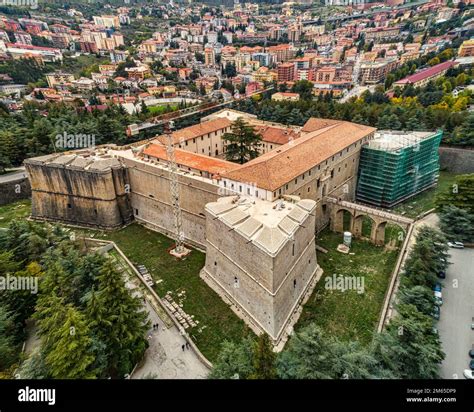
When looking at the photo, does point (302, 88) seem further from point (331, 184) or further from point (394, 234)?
point (394, 234)

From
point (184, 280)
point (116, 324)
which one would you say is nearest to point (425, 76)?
point (184, 280)

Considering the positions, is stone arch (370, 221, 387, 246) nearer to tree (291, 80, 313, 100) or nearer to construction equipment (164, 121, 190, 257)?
construction equipment (164, 121, 190, 257)

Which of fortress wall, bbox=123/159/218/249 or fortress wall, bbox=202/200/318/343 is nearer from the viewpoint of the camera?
fortress wall, bbox=202/200/318/343

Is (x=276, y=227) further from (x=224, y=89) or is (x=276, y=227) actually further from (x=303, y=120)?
(x=224, y=89)

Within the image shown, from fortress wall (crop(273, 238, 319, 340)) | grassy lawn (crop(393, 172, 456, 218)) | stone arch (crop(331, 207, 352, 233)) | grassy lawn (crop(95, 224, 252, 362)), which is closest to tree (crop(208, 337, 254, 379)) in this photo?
grassy lawn (crop(95, 224, 252, 362))

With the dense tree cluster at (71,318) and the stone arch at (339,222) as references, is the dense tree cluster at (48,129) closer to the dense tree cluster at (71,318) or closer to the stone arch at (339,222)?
the dense tree cluster at (71,318)

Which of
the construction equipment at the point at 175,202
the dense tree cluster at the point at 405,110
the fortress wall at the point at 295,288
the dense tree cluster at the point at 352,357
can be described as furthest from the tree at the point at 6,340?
the dense tree cluster at the point at 405,110
